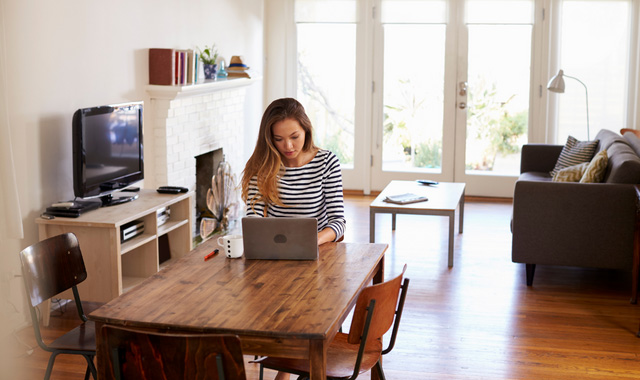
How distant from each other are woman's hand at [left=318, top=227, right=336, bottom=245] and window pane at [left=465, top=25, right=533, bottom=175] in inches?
208

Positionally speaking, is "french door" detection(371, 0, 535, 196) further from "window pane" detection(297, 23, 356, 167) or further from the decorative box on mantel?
the decorative box on mantel

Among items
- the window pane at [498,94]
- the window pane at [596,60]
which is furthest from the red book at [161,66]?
the window pane at [596,60]

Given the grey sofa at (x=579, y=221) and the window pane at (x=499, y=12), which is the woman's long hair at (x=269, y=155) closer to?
the grey sofa at (x=579, y=221)

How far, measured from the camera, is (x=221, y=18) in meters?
6.74

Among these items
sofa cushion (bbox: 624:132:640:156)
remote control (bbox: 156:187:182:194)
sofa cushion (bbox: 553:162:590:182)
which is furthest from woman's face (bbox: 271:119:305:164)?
sofa cushion (bbox: 624:132:640:156)

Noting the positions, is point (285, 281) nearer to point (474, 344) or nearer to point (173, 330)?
point (173, 330)

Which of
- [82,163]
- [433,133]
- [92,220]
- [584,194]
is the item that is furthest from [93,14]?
[433,133]

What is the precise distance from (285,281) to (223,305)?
30 cm

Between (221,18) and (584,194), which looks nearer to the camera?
(584,194)

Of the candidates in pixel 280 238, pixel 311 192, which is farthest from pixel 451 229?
pixel 280 238

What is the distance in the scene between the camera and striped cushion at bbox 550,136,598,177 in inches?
235

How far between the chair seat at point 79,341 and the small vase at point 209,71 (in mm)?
3473

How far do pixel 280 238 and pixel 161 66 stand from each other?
9.82ft

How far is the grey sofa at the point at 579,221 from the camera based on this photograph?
4.63m
